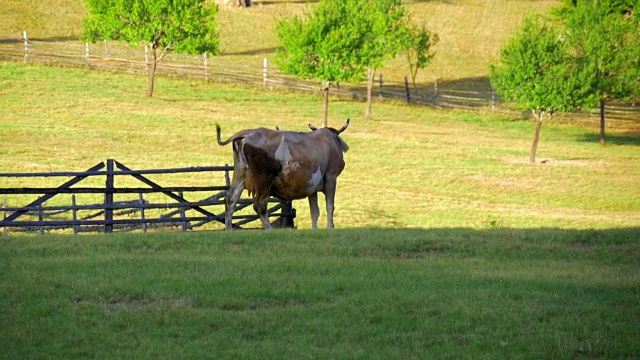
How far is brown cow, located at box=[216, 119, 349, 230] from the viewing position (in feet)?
57.1

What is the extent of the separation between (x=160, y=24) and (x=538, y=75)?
19903 mm

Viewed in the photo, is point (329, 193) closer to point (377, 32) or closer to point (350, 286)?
point (350, 286)

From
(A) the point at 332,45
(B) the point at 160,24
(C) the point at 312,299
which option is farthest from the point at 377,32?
(C) the point at 312,299

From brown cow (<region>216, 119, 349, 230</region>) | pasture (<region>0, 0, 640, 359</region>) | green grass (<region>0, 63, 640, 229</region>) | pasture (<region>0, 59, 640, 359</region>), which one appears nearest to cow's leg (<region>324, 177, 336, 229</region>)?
brown cow (<region>216, 119, 349, 230</region>)

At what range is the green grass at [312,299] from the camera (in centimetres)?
900

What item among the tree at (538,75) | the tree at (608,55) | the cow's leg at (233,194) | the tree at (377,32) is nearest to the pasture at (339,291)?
the cow's leg at (233,194)

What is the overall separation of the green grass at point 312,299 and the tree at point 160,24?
3660cm

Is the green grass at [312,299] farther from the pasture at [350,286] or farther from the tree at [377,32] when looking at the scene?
the tree at [377,32]

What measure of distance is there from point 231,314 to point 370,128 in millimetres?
37426

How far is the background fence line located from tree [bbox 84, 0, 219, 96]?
147 inches

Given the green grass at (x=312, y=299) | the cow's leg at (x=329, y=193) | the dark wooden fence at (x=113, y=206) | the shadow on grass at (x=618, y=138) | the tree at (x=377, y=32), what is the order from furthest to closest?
the tree at (x=377, y=32) → the shadow on grass at (x=618, y=138) → the cow's leg at (x=329, y=193) → the dark wooden fence at (x=113, y=206) → the green grass at (x=312, y=299)

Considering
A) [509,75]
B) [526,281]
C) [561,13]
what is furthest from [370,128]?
[526,281]

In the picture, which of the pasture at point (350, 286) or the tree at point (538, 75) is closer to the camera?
the pasture at point (350, 286)

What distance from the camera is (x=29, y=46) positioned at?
56.3 metres
